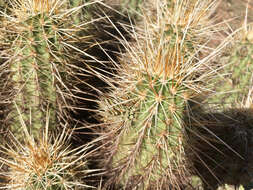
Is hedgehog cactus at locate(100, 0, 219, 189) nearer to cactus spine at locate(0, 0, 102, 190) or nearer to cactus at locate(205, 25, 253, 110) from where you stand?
cactus spine at locate(0, 0, 102, 190)

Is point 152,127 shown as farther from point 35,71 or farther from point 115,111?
point 35,71

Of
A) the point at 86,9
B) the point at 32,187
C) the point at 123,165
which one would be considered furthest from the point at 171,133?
the point at 86,9

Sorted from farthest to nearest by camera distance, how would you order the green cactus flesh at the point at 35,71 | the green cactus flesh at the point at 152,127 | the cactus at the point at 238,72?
the cactus at the point at 238,72 < the green cactus flesh at the point at 35,71 < the green cactus flesh at the point at 152,127

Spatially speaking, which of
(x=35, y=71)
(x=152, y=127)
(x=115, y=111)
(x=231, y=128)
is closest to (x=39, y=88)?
(x=35, y=71)

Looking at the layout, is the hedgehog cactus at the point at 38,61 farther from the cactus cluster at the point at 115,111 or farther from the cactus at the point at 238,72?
the cactus at the point at 238,72

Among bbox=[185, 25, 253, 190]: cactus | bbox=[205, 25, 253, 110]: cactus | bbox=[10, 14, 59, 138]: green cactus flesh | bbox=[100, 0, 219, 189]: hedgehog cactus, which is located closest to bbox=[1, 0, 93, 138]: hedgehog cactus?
bbox=[10, 14, 59, 138]: green cactus flesh

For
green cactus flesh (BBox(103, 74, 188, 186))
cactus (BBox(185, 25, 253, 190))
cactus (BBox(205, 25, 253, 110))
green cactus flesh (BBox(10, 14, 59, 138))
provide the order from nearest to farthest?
green cactus flesh (BBox(103, 74, 188, 186)) < green cactus flesh (BBox(10, 14, 59, 138)) < cactus (BBox(185, 25, 253, 190)) < cactus (BBox(205, 25, 253, 110))

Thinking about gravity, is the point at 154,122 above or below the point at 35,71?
below

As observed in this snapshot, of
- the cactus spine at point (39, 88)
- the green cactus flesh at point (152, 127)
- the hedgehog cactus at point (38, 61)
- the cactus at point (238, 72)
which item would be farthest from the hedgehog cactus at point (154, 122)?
the cactus at point (238, 72)

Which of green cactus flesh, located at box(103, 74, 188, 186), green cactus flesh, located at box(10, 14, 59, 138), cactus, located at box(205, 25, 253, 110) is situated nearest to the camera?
green cactus flesh, located at box(103, 74, 188, 186)

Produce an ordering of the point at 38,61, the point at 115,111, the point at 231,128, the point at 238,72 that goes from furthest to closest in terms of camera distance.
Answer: the point at 238,72 → the point at 231,128 → the point at 115,111 → the point at 38,61

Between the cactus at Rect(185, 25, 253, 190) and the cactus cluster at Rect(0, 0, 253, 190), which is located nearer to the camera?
the cactus cluster at Rect(0, 0, 253, 190)

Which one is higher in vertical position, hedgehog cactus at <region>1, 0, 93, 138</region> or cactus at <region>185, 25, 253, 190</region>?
hedgehog cactus at <region>1, 0, 93, 138</region>
